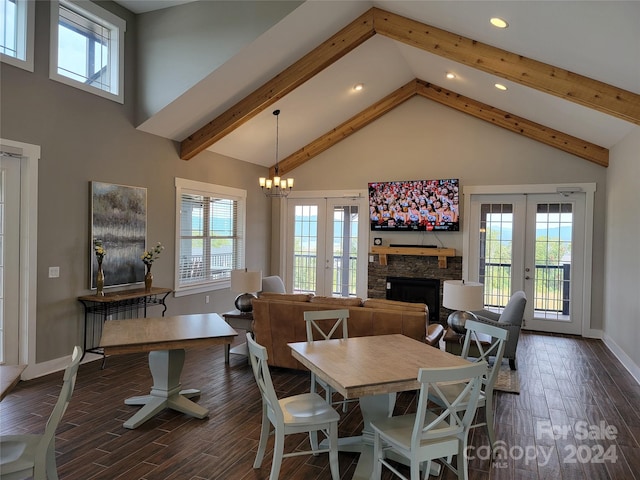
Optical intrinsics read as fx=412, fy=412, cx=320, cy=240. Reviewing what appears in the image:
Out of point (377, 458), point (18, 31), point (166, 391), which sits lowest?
point (166, 391)

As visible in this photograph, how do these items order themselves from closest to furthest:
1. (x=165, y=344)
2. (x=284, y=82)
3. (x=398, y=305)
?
(x=165, y=344)
(x=398, y=305)
(x=284, y=82)

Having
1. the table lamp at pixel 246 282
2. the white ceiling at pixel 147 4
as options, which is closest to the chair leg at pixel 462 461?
the table lamp at pixel 246 282

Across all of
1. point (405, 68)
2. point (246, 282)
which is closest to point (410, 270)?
point (405, 68)

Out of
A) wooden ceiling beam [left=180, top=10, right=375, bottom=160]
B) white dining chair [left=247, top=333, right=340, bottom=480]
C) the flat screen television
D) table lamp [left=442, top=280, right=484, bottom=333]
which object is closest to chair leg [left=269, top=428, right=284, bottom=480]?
white dining chair [left=247, top=333, right=340, bottom=480]

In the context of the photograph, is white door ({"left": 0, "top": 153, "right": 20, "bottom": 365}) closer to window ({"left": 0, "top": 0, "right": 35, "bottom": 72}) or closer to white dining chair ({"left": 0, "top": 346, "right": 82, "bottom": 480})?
window ({"left": 0, "top": 0, "right": 35, "bottom": 72})

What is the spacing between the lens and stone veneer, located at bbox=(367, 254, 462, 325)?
7.48m

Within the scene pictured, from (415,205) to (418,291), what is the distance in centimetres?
160

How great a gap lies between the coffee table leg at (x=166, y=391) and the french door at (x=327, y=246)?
16.4 ft

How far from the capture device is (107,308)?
16.5 ft

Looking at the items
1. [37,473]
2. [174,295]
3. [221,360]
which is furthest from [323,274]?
[37,473]

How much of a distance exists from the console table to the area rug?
4.25m

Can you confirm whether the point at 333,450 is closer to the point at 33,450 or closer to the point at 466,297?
the point at 33,450

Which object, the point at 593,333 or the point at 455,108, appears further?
the point at 455,108

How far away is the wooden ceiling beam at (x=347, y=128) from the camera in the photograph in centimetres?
762
